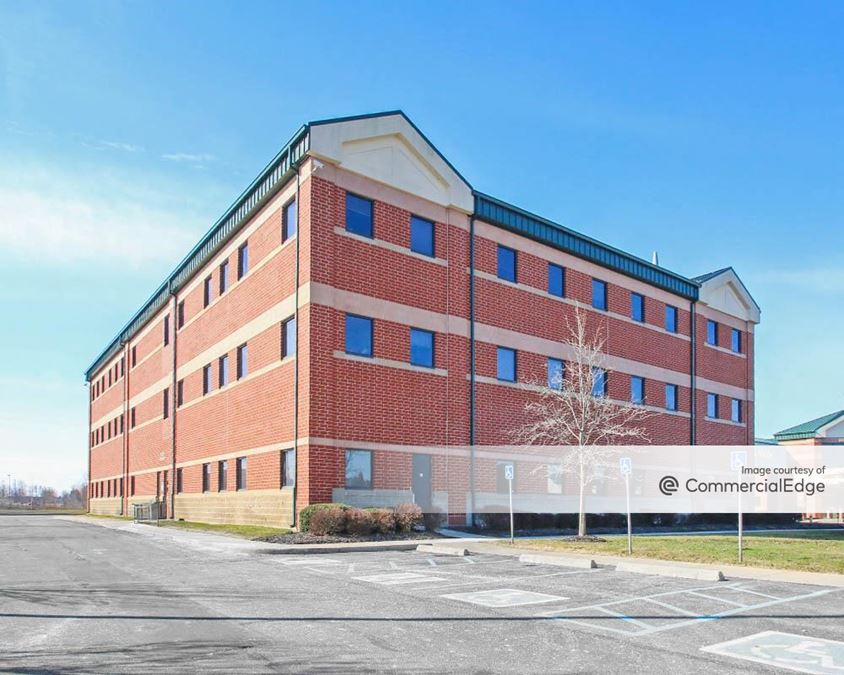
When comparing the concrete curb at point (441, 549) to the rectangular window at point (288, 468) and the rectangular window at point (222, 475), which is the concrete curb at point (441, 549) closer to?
the rectangular window at point (288, 468)

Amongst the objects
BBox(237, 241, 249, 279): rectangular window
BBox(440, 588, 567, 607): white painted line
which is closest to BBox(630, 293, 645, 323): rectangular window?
BBox(237, 241, 249, 279): rectangular window

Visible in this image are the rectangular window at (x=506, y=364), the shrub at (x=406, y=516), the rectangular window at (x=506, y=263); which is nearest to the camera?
the shrub at (x=406, y=516)

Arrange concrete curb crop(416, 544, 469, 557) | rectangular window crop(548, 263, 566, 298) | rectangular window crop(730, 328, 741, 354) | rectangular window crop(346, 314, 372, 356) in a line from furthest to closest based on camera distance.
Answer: rectangular window crop(730, 328, 741, 354)
rectangular window crop(548, 263, 566, 298)
rectangular window crop(346, 314, 372, 356)
concrete curb crop(416, 544, 469, 557)

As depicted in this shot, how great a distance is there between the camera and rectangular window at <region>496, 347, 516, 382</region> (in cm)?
3175

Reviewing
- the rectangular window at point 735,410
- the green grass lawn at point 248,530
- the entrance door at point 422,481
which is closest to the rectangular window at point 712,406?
the rectangular window at point 735,410

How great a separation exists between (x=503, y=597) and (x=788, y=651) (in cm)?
444

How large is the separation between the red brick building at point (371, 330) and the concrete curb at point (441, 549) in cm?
508

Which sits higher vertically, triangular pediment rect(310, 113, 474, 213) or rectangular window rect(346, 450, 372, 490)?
triangular pediment rect(310, 113, 474, 213)

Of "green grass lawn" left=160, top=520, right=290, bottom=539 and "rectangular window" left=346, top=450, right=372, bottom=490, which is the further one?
"rectangular window" left=346, top=450, right=372, bottom=490

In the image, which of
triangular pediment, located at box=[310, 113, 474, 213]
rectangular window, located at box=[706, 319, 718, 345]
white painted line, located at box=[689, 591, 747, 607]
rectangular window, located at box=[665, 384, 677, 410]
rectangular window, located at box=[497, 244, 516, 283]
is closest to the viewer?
white painted line, located at box=[689, 591, 747, 607]

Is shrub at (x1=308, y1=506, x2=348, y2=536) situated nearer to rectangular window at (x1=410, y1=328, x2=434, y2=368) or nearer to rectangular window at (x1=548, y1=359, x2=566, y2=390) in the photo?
rectangular window at (x1=410, y1=328, x2=434, y2=368)

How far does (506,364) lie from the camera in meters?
32.1

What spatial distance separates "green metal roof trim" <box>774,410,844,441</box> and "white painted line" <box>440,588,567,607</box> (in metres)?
50.4

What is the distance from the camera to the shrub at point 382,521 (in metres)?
23.7
